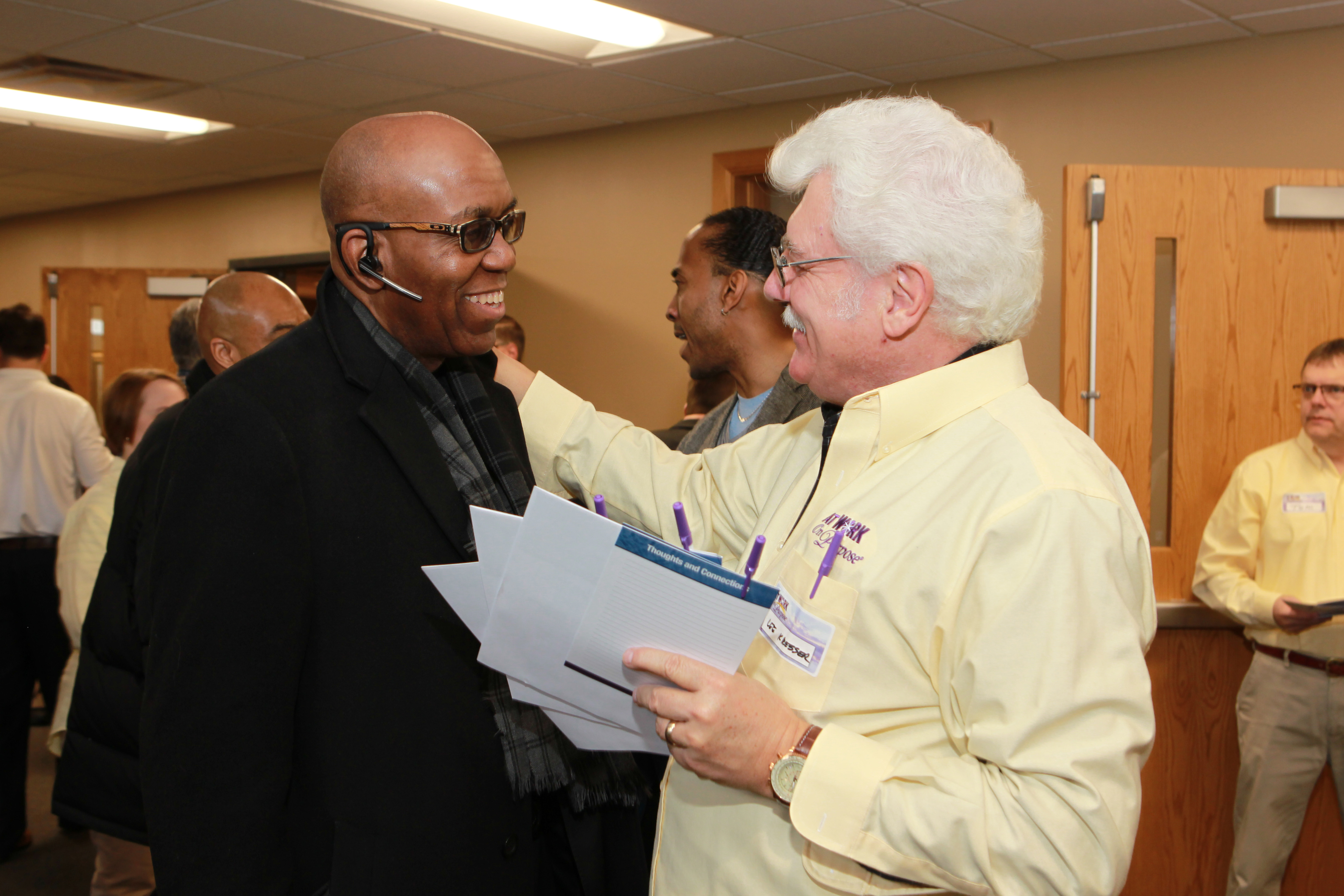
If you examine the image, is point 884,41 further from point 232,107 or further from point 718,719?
point 718,719

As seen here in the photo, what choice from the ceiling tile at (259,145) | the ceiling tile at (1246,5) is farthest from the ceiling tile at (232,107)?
the ceiling tile at (1246,5)

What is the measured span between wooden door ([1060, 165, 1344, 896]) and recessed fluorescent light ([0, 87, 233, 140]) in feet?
16.2

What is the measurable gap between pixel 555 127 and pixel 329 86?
1434 mm

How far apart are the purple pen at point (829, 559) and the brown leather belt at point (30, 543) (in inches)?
156

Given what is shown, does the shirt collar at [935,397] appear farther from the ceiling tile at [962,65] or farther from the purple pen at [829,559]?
the ceiling tile at [962,65]

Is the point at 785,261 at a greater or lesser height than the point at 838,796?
greater

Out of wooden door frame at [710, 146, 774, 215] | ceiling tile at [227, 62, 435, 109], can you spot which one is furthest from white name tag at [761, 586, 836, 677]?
wooden door frame at [710, 146, 774, 215]

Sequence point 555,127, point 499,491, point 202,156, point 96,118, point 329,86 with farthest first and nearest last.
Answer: point 202,156
point 555,127
point 96,118
point 329,86
point 499,491

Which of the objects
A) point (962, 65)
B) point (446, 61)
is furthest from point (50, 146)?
point (962, 65)

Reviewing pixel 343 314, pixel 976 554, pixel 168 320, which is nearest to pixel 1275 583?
pixel 976 554

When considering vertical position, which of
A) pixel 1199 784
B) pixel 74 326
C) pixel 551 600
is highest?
pixel 74 326

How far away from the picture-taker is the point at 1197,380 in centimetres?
331

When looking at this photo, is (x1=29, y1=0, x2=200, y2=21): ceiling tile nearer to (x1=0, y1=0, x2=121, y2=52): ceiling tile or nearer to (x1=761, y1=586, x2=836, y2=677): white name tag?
(x1=0, y1=0, x2=121, y2=52): ceiling tile

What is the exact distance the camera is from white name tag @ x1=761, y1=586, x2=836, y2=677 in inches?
43.6
